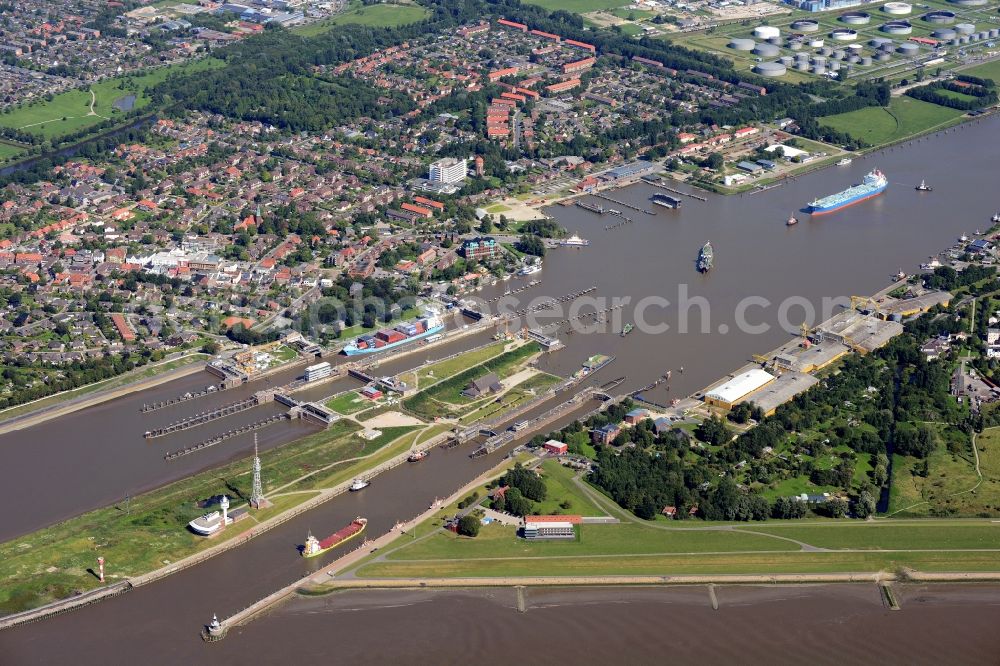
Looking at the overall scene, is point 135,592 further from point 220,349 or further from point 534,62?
point 534,62

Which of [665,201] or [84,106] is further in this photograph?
[84,106]

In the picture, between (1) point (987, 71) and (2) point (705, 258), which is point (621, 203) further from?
(1) point (987, 71)

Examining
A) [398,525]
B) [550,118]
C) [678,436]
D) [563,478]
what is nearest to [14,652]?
[398,525]

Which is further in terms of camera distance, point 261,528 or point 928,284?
point 928,284

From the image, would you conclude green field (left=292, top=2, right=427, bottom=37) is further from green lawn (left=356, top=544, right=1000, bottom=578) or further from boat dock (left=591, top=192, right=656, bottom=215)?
green lawn (left=356, top=544, right=1000, bottom=578)

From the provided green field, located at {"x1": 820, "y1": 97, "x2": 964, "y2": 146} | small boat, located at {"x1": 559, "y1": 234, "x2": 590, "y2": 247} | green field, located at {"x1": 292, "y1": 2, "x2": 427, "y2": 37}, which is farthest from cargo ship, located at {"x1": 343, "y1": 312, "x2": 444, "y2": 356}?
green field, located at {"x1": 292, "y1": 2, "x2": 427, "y2": 37}

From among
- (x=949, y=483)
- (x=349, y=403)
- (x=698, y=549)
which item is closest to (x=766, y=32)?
(x=349, y=403)
